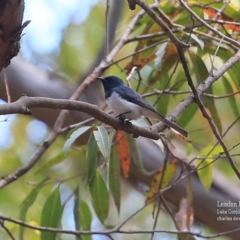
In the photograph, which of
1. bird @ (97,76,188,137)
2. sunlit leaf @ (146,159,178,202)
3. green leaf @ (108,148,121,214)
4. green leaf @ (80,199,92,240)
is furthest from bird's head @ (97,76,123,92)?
green leaf @ (80,199,92,240)

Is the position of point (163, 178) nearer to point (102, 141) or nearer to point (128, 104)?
point (128, 104)

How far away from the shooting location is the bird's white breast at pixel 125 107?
5.30 feet

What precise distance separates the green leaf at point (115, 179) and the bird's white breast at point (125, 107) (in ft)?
0.89

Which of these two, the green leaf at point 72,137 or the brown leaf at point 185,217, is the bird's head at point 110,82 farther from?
the brown leaf at point 185,217

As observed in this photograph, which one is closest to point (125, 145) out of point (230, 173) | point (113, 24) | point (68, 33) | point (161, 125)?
point (161, 125)

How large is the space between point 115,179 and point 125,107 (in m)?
0.32

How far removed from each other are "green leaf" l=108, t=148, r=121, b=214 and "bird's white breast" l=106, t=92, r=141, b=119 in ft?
0.89

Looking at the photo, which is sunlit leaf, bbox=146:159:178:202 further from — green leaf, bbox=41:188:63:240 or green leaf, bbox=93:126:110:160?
green leaf, bbox=93:126:110:160

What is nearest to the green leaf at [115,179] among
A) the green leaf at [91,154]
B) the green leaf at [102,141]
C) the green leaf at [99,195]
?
the green leaf at [99,195]

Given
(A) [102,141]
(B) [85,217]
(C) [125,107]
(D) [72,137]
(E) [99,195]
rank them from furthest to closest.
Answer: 1. (B) [85,217]
2. (E) [99,195]
3. (C) [125,107]
4. (D) [72,137]
5. (A) [102,141]

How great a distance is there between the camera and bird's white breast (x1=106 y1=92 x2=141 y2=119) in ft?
5.30

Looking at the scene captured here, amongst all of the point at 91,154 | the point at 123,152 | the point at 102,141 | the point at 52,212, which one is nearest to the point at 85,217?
the point at 52,212

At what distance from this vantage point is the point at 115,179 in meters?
1.80

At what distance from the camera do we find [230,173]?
2.82 m
